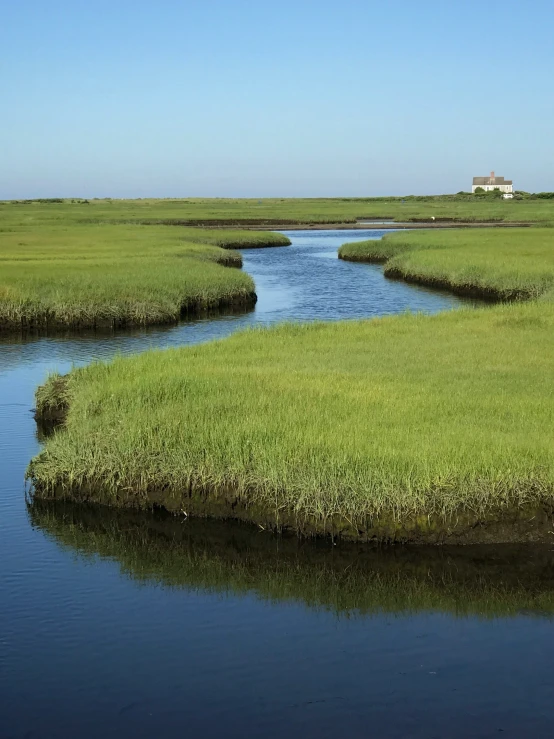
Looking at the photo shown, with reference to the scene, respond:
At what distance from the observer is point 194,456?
12.2 meters

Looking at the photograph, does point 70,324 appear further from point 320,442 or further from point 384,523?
point 384,523

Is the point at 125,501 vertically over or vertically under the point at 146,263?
under

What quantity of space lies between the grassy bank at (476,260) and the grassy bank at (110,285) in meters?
9.52

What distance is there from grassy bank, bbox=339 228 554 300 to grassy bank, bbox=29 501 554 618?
20334 mm

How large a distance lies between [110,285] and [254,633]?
79.6 feet

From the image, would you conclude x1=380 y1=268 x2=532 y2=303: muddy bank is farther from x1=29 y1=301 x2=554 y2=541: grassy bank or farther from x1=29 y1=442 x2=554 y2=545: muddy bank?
x1=29 y1=442 x2=554 y2=545: muddy bank

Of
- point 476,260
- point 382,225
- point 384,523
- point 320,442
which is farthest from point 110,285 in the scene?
point 382,225

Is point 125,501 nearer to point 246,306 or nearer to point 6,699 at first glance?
point 6,699

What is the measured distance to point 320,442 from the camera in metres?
12.2

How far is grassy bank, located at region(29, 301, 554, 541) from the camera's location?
11047mm

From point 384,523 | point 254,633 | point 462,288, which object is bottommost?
point 254,633

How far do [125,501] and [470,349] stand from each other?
9.77 metres

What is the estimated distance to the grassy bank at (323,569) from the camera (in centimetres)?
1007

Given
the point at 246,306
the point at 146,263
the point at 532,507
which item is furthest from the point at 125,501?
the point at 146,263
